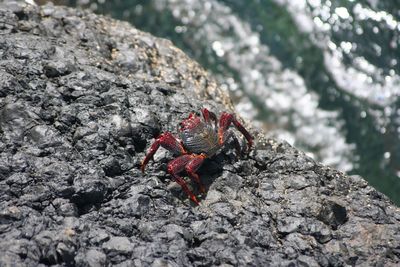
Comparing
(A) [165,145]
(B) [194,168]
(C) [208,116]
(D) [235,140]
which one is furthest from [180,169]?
(C) [208,116]

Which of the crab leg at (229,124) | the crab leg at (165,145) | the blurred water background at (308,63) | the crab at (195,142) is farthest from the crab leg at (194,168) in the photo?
the blurred water background at (308,63)

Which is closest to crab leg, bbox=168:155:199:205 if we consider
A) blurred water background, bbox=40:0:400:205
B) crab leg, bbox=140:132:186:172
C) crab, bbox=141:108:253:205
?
crab, bbox=141:108:253:205

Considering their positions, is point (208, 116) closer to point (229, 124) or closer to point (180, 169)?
point (229, 124)

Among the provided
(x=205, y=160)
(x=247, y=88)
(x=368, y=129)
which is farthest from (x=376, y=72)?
(x=205, y=160)

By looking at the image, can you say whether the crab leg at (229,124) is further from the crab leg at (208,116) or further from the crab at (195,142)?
the crab leg at (208,116)

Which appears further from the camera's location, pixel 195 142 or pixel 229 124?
pixel 229 124

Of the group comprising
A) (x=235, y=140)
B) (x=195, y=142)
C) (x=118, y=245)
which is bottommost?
(x=118, y=245)
